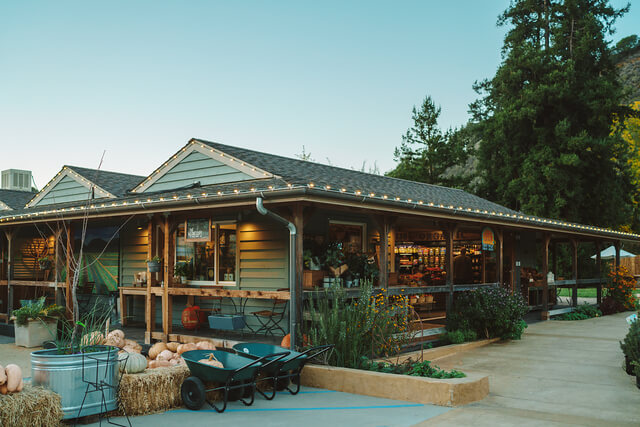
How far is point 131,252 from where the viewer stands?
13617 millimetres

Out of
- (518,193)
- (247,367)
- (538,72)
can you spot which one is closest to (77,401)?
(247,367)

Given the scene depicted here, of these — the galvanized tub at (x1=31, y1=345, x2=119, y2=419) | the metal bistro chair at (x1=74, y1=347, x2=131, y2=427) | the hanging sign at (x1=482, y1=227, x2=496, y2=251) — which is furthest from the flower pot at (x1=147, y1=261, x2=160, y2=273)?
the hanging sign at (x1=482, y1=227, x2=496, y2=251)

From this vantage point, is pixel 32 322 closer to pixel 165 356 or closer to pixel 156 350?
pixel 156 350

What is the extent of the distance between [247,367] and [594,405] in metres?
4.06

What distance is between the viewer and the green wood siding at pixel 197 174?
11.1 m

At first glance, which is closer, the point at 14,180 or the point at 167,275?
the point at 167,275

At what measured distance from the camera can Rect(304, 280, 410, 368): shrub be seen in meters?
7.62

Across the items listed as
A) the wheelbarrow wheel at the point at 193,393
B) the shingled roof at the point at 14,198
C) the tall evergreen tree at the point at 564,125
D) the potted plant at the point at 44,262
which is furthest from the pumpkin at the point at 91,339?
the tall evergreen tree at the point at 564,125

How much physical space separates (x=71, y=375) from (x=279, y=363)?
2391 mm

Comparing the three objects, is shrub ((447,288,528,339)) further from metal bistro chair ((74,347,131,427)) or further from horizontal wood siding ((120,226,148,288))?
horizontal wood siding ((120,226,148,288))

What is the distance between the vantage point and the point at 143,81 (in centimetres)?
1720

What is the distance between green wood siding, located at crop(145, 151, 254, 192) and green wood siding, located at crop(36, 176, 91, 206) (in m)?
3.02

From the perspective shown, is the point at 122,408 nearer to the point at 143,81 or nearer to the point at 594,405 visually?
the point at 594,405

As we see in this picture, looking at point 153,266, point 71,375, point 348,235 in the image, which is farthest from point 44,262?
point 71,375
